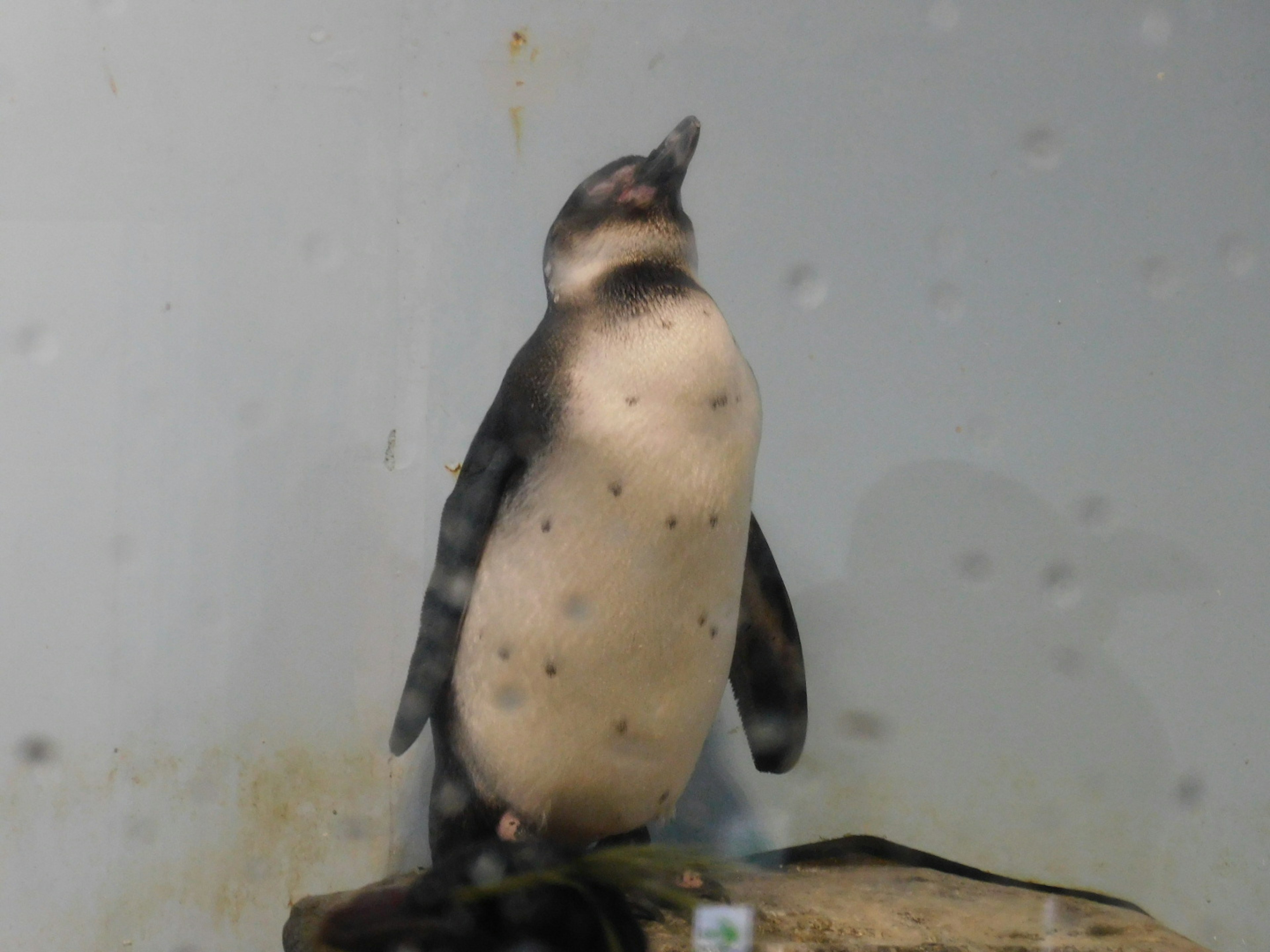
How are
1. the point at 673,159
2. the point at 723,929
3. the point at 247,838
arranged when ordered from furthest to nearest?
the point at 247,838
the point at 673,159
the point at 723,929

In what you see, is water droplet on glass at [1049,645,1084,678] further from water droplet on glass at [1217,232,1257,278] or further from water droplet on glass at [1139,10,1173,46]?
water droplet on glass at [1139,10,1173,46]

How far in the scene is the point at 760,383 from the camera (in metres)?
1.12

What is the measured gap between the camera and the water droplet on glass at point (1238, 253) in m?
1.09

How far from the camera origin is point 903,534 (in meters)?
1.11

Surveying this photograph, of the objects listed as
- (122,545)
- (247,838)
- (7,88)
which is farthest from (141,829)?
(7,88)

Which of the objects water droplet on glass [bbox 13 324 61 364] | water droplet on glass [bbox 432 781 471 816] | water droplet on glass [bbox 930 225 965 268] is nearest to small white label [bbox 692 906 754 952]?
water droplet on glass [bbox 432 781 471 816]

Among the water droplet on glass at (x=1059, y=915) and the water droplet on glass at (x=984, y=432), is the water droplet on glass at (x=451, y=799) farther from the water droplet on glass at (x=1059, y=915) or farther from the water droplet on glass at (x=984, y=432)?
the water droplet on glass at (x=984, y=432)

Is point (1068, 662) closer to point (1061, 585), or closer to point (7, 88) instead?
point (1061, 585)

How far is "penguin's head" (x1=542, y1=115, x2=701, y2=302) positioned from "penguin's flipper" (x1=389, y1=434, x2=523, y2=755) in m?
0.15

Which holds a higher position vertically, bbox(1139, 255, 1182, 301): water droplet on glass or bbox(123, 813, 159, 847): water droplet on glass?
bbox(1139, 255, 1182, 301): water droplet on glass

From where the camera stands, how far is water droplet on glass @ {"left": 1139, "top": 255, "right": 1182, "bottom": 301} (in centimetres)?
110

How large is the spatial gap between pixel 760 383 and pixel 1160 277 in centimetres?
44

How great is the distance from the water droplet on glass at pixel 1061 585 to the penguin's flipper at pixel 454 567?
0.61 m

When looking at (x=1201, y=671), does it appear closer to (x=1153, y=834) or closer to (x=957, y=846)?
(x=1153, y=834)
